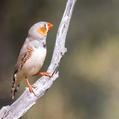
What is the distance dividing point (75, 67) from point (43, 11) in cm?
75

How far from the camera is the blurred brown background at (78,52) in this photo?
805 centimetres

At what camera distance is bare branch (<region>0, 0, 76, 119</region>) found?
4297mm

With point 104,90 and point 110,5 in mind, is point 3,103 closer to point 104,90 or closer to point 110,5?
point 104,90

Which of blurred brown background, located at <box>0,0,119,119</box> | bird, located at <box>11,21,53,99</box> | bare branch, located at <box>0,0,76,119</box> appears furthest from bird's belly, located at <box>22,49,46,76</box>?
blurred brown background, located at <box>0,0,119,119</box>

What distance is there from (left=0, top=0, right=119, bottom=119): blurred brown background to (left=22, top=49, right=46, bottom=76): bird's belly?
336 cm

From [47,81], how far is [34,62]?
0.23 m

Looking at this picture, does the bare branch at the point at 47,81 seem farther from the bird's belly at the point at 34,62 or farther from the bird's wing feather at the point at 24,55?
the bird's wing feather at the point at 24,55

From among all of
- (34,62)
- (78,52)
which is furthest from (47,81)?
(78,52)

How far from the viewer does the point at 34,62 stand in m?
4.49

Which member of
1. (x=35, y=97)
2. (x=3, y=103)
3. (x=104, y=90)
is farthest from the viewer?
(x=104, y=90)

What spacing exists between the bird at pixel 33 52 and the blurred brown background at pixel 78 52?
3.31 meters

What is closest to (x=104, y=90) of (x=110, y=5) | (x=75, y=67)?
(x=75, y=67)

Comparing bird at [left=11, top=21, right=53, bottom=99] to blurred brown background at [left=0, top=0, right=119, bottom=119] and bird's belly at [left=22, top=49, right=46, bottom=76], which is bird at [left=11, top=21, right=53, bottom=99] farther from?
blurred brown background at [left=0, top=0, right=119, bottom=119]

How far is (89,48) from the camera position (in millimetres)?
8234
